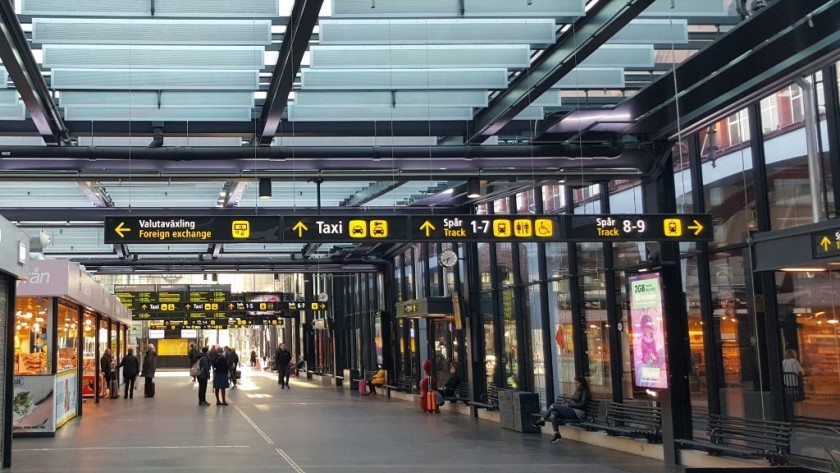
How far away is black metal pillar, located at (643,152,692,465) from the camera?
12766 millimetres

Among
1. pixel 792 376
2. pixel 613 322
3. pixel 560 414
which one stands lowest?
pixel 560 414

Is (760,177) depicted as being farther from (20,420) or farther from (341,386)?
(341,386)

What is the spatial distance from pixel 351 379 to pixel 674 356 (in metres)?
22.4

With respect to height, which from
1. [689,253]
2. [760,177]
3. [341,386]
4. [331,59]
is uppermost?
[331,59]

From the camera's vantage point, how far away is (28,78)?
35.0 feet

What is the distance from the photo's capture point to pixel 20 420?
16297mm

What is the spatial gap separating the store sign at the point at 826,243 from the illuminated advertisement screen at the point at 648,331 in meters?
4.34

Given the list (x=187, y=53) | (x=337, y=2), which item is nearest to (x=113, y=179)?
(x=187, y=53)

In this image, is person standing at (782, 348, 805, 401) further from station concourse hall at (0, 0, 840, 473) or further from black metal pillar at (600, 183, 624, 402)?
black metal pillar at (600, 183, 624, 402)

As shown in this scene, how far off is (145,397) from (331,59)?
67.5 feet

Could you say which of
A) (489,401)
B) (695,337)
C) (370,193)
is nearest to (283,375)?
(489,401)

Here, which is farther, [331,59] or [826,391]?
[331,59]

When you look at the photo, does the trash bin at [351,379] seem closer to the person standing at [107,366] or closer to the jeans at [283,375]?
the jeans at [283,375]

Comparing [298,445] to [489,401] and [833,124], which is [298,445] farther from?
[833,124]
